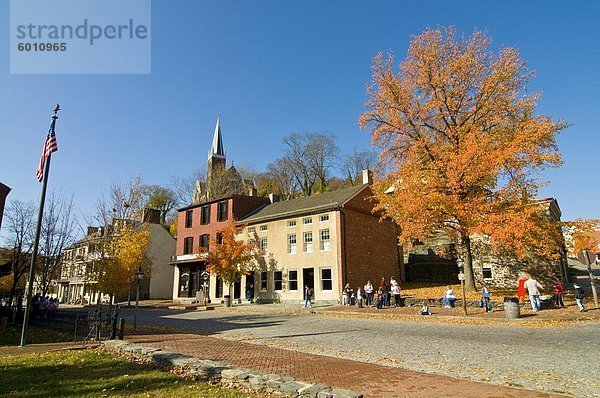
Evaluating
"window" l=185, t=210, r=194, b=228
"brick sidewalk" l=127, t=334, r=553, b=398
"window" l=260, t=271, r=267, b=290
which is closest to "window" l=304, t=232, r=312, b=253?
"window" l=260, t=271, r=267, b=290

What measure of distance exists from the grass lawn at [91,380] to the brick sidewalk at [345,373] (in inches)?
69.2

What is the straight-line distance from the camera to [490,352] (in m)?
10.2

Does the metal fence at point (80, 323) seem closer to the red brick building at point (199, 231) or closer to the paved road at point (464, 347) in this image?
the paved road at point (464, 347)

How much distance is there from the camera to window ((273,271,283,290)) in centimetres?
3253

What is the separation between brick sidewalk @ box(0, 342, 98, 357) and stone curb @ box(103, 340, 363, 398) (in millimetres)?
3972

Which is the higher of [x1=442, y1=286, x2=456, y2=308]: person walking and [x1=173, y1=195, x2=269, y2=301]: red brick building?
[x1=173, y1=195, x2=269, y2=301]: red brick building

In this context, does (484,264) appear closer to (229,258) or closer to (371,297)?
(371,297)

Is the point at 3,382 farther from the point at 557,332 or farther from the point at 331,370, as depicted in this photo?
the point at 557,332

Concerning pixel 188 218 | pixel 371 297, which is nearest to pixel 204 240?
pixel 188 218

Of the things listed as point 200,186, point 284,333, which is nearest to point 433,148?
point 284,333

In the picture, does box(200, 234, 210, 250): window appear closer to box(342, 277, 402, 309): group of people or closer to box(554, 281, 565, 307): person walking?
box(342, 277, 402, 309): group of people

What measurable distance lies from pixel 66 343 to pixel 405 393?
40.0ft

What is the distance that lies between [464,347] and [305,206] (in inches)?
913

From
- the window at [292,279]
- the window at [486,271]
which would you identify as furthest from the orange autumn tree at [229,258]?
the window at [486,271]
